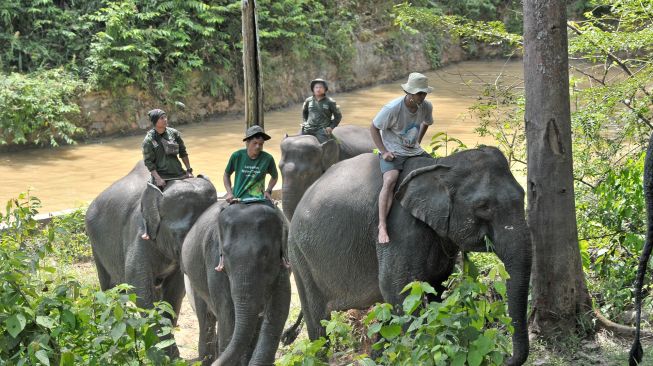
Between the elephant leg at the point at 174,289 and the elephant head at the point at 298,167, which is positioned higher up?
the elephant head at the point at 298,167

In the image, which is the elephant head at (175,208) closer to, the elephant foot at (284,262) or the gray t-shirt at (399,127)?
the elephant foot at (284,262)

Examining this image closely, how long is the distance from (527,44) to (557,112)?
59cm

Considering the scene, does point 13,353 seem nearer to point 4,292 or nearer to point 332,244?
point 4,292

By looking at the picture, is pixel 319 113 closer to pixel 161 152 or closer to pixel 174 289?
pixel 161 152

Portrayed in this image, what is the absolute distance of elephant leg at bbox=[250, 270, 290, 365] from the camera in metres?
6.85

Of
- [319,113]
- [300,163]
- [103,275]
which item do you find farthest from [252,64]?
[103,275]

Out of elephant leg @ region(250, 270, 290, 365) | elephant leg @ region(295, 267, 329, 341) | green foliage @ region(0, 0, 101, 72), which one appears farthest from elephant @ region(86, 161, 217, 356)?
green foliage @ region(0, 0, 101, 72)

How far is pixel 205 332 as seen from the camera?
760 centimetres

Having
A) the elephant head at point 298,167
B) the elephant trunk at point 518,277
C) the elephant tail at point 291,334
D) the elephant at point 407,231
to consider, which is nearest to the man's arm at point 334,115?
the elephant head at point 298,167

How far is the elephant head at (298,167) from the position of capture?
10.7 meters

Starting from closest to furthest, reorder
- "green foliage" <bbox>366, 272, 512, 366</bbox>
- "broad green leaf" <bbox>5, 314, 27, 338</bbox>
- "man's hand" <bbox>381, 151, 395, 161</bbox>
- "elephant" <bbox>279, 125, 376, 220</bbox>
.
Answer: "green foliage" <bbox>366, 272, 512, 366</bbox> < "broad green leaf" <bbox>5, 314, 27, 338</bbox> < "man's hand" <bbox>381, 151, 395, 161</bbox> < "elephant" <bbox>279, 125, 376, 220</bbox>

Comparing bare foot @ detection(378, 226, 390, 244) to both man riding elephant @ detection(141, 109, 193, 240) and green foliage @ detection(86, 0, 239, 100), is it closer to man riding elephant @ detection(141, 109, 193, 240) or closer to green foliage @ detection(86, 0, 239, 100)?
man riding elephant @ detection(141, 109, 193, 240)

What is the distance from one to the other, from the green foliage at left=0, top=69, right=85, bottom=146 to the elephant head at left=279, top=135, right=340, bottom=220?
29.7 ft

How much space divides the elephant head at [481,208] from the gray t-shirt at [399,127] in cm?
26
